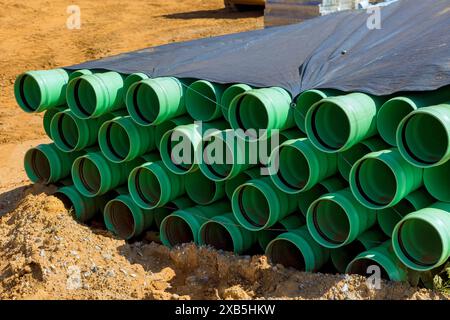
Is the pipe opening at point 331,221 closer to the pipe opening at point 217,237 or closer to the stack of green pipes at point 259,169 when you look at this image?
the stack of green pipes at point 259,169

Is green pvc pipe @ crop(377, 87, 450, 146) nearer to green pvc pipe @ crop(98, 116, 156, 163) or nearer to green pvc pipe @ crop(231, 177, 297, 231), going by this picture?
green pvc pipe @ crop(231, 177, 297, 231)

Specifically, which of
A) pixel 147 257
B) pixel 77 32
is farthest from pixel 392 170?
pixel 77 32

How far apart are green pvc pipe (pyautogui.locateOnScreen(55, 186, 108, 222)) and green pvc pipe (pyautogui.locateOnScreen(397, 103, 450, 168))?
3.35 meters

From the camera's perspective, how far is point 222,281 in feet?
18.1

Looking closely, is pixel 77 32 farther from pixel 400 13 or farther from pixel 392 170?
pixel 392 170

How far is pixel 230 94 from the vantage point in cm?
572

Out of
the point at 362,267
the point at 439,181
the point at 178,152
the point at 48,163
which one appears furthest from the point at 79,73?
the point at 439,181

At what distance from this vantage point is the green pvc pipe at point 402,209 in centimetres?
496

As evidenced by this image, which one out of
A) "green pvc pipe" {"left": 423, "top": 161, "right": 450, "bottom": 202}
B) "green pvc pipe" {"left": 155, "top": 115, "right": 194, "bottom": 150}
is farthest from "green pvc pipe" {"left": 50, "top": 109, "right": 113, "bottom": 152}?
"green pvc pipe" {"left": 423, "top": 161, "right": 450, "bottom": 202}

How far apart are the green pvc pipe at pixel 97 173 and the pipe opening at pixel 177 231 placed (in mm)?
686

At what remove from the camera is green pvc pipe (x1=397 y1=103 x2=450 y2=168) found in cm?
447

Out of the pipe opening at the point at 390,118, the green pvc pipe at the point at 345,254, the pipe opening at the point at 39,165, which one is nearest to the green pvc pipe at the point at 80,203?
the pipe opening at the point at 39,165

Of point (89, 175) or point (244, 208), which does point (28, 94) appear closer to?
point (89, 175)

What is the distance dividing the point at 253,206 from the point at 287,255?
526 millimetres
